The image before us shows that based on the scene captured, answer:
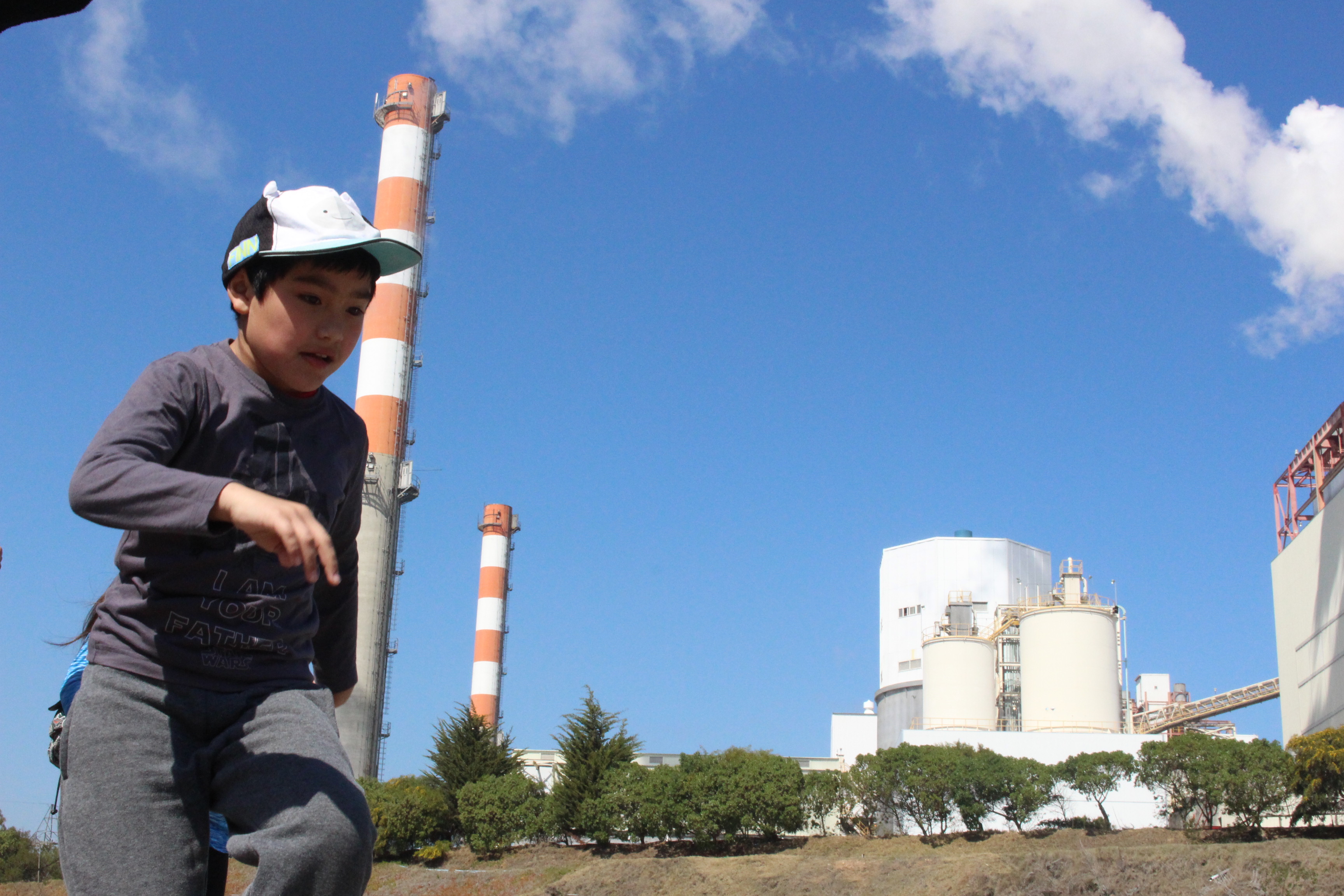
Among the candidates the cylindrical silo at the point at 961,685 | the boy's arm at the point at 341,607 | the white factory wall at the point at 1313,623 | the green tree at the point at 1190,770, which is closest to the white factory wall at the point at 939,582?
the cylindrical silo at the point at 961,685

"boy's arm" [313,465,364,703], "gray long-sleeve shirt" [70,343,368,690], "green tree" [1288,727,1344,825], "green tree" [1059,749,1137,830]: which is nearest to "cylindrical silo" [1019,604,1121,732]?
"green tree" [1059,749,1137,830]

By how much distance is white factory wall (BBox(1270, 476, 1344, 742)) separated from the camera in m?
25.2

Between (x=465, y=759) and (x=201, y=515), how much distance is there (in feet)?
92.0

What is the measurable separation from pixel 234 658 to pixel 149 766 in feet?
0.65

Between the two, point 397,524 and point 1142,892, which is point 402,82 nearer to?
point 397,524

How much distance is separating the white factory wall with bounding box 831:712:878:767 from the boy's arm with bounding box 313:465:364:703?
138 ft

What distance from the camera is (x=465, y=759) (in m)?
28.0

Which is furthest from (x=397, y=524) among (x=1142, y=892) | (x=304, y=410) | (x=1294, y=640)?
(x=304, y=410)

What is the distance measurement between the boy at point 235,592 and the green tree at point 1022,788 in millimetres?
25285

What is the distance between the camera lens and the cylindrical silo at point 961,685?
3459cm

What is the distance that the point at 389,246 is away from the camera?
1942mm

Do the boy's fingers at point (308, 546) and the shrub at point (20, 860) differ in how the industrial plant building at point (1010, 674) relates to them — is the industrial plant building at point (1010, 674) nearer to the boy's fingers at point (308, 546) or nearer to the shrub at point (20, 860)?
the shrub at point (20, 860)

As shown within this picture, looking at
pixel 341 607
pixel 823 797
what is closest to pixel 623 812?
pixel 823 797

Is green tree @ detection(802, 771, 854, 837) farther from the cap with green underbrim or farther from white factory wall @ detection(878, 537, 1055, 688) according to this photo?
the cap with green underbrim
